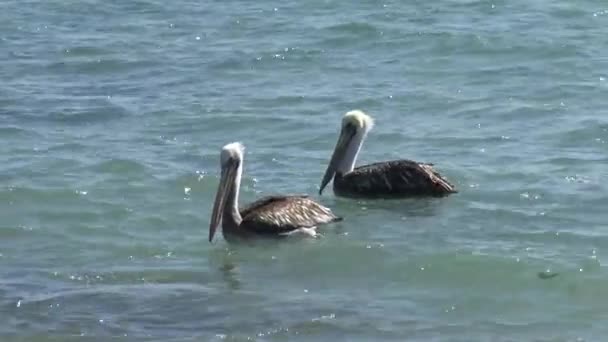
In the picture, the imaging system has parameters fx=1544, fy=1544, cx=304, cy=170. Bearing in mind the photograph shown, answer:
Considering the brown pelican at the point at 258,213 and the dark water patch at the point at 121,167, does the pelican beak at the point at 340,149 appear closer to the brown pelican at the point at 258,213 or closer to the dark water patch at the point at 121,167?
the brown pelican at the point at 258,213

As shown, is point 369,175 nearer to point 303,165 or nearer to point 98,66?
point 303,165

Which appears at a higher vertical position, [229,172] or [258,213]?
[229,172]

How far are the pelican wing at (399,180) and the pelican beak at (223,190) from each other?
1.43 m

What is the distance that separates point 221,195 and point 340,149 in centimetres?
203

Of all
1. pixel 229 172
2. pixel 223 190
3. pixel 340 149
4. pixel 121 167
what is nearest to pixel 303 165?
pixel 340 149

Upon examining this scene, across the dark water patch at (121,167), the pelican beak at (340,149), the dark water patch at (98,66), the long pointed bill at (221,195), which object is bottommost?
the dark water patch at (98,66)

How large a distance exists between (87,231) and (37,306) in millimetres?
1841

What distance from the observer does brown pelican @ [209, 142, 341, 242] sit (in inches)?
415

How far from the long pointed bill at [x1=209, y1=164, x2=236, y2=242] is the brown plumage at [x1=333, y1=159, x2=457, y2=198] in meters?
1.43

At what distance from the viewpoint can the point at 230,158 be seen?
10.7 metres

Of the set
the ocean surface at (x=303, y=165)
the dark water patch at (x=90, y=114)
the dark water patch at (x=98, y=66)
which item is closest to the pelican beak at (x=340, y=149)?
the ocean surface at (x=303, y=165)

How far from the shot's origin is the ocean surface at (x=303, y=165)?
8812 mm

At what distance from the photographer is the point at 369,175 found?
1182 centimetres

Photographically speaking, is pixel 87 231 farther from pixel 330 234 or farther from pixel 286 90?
pixel 286 90
